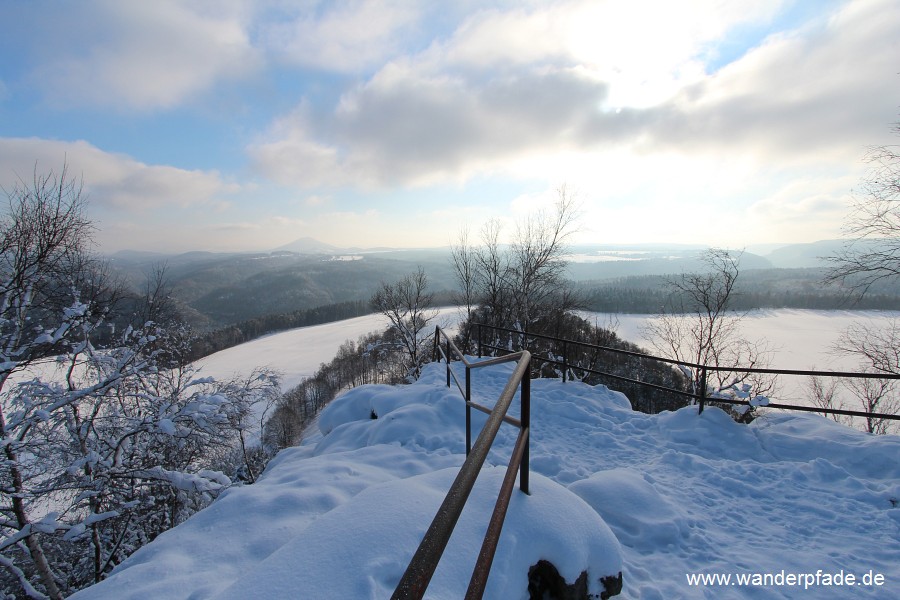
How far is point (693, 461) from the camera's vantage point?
4348 millimetres

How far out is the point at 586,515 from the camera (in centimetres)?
239

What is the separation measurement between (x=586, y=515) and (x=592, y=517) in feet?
0.20

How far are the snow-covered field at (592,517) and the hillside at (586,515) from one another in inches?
0.5

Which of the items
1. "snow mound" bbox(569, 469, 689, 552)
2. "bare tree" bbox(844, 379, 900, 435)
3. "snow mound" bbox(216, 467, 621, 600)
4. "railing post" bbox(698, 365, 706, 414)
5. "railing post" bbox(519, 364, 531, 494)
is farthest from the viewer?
"bare tree" bbox(844, 379, 900, 435)

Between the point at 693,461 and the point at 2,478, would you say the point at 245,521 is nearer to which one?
the point at 693,461

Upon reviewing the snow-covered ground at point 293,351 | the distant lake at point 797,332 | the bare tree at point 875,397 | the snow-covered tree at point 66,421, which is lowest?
the snow-covered ground at point 293,351

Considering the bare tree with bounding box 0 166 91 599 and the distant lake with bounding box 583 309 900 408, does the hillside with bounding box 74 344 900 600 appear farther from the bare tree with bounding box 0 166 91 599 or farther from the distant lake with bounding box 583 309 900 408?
the distant lake with bounding box 583 309 900 408

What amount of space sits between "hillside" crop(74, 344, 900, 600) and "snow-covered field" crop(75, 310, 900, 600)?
1cm

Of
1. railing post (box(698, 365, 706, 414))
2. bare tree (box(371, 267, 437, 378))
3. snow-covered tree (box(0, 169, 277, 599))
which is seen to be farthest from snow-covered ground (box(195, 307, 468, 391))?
railing post (box(698, 365, 706, 414))

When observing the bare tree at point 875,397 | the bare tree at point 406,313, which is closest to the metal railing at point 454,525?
the bare tree at point 406,313

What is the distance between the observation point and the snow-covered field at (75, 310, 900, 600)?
1.96 meters

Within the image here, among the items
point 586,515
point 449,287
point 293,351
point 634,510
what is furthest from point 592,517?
point 449,287

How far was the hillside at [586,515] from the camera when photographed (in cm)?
196

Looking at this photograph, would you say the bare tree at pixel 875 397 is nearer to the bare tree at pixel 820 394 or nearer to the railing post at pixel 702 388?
the bare tree at pixel 820 394
